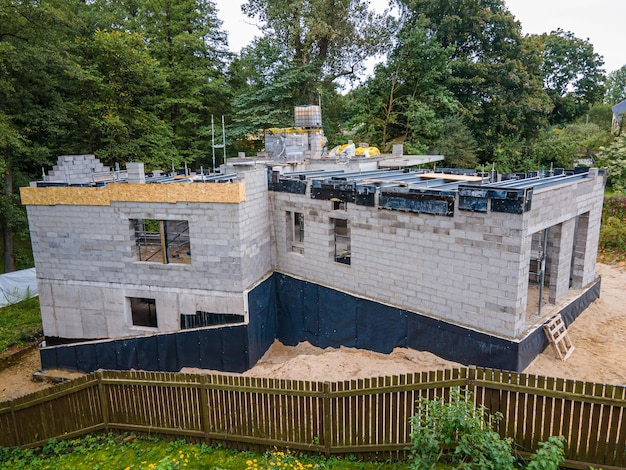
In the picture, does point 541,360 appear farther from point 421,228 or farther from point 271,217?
point 271,217

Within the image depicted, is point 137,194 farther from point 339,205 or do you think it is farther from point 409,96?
point 409,96

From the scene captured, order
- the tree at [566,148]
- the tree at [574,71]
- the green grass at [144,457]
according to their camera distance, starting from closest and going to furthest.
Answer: the green grass at [144,457], the tree at [566,148], the tree at [574,71]

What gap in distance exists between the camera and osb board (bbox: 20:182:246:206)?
1404cm

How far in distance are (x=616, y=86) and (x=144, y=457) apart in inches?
4005

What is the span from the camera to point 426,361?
12.6 metres

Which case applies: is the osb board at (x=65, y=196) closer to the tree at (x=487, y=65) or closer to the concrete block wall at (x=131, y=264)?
the concrete block wall at (x=131, y=264)

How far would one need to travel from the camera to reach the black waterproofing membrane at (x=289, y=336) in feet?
41.4

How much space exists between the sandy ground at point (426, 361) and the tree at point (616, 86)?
263 feet

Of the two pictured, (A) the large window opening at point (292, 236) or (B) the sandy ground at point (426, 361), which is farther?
(A) the large window opening at point (292, 236)

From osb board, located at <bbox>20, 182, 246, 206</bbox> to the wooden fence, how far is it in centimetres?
620

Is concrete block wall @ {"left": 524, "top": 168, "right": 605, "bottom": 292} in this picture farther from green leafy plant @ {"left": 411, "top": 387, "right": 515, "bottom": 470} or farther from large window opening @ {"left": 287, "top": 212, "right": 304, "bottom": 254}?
large window opening @ {"left": 287, "top": 212, "right": 304, "bottom": 254}

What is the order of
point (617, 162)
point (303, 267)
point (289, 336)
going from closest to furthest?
point (303, 267) → point (289, 336) → point (617, 162)

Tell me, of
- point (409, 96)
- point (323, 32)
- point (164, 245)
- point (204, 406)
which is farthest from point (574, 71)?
point (204, 406)

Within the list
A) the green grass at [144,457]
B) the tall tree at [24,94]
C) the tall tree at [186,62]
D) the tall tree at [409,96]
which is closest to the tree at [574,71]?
the tall tree at [409,96]
